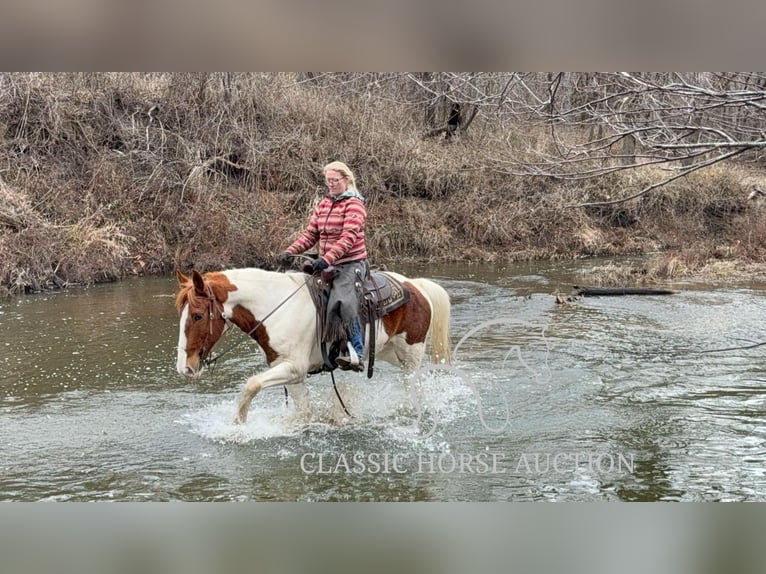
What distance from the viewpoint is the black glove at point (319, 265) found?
3.63 meters

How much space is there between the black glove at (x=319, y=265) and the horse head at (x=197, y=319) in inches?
22.3

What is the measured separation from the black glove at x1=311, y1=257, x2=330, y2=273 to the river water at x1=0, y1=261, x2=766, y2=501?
1.03 meters

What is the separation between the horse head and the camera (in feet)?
11.3

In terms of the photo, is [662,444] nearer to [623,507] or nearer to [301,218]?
[623,507]

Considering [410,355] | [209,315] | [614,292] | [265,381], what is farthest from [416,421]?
[614,292]

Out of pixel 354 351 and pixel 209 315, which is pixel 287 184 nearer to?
pixel 354 351

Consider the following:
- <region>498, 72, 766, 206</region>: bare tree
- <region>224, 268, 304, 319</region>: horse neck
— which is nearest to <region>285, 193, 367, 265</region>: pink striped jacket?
<region>224, 268, 304, 319</region>: horse neck

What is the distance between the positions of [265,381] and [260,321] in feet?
1.22

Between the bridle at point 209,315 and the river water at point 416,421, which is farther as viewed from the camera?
the bridle at point 209,315

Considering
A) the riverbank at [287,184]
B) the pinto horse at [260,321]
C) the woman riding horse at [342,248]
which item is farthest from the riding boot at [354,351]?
the riverbank at [287,184]

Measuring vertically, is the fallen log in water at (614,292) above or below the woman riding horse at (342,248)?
below

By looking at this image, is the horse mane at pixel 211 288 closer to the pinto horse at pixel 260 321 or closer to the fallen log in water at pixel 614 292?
the pinto horse at pixel 260 321

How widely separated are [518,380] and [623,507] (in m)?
2.26

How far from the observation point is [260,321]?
3744 mm
